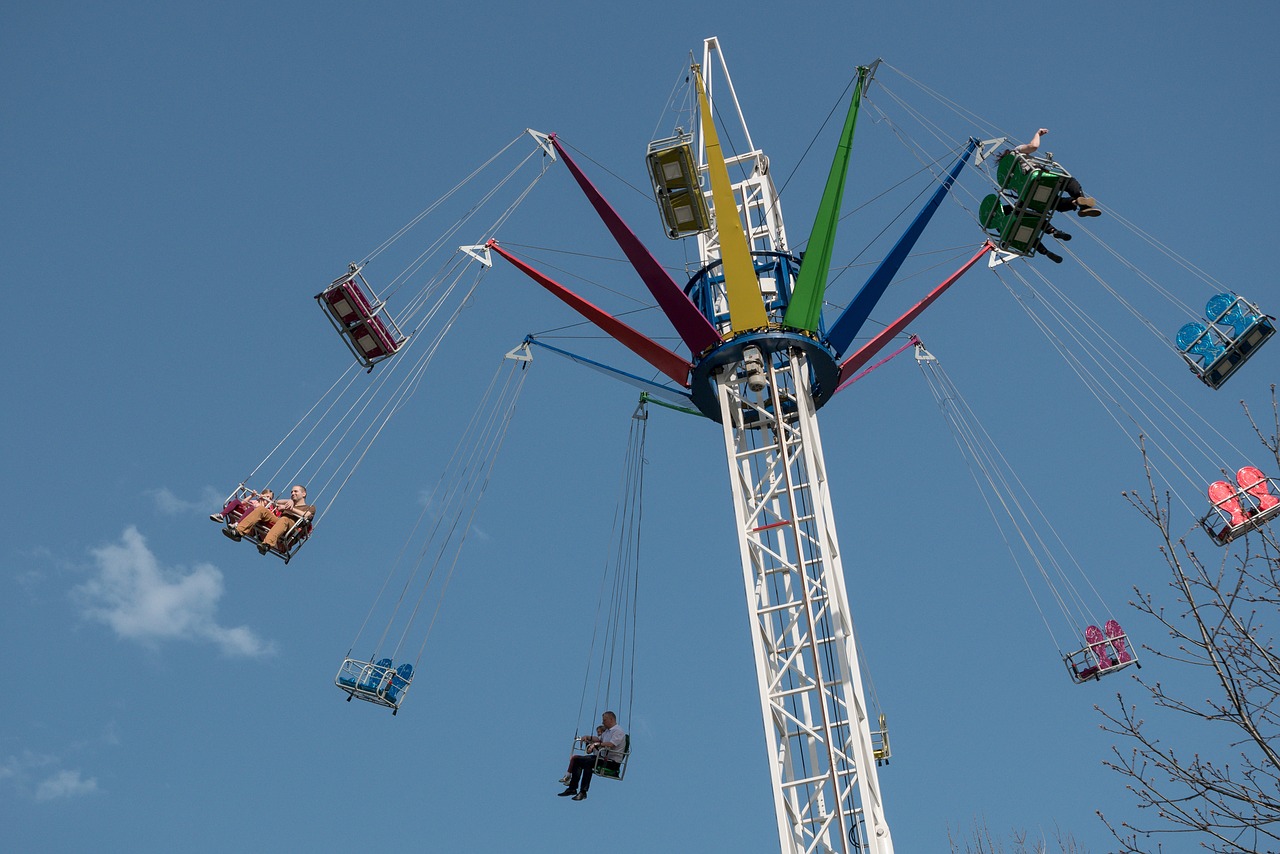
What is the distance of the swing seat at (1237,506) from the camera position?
57.5 feet

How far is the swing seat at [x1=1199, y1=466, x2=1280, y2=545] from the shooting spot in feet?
57.5

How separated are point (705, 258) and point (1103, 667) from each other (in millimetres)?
8087

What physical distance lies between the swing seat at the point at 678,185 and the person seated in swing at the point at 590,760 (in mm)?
6568

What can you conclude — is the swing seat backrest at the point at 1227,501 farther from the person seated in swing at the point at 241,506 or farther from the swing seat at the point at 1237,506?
the person seated in swing at the point at 241,506

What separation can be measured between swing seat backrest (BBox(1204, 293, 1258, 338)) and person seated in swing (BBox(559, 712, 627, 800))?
9.22 metres

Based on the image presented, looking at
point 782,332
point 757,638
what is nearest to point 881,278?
point 782,332

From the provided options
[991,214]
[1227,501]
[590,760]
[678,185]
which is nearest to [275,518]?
[590,760]

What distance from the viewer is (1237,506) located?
17.6 metres

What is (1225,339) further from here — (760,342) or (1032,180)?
(760,342)

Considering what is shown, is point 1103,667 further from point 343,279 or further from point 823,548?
point 343,279

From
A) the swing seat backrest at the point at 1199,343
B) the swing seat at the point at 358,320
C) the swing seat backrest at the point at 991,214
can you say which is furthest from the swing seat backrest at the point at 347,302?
the swing seat backrest at the point at 1199,343

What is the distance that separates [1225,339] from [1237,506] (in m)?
2.24

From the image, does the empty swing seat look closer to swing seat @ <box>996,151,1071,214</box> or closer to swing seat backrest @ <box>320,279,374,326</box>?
swing seat @ <box>996,151,1071,214</box>

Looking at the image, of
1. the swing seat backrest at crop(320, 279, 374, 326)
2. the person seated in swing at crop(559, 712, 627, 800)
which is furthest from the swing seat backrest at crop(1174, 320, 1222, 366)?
the swing seat backrest at crop(320, 279, 374, 326)
